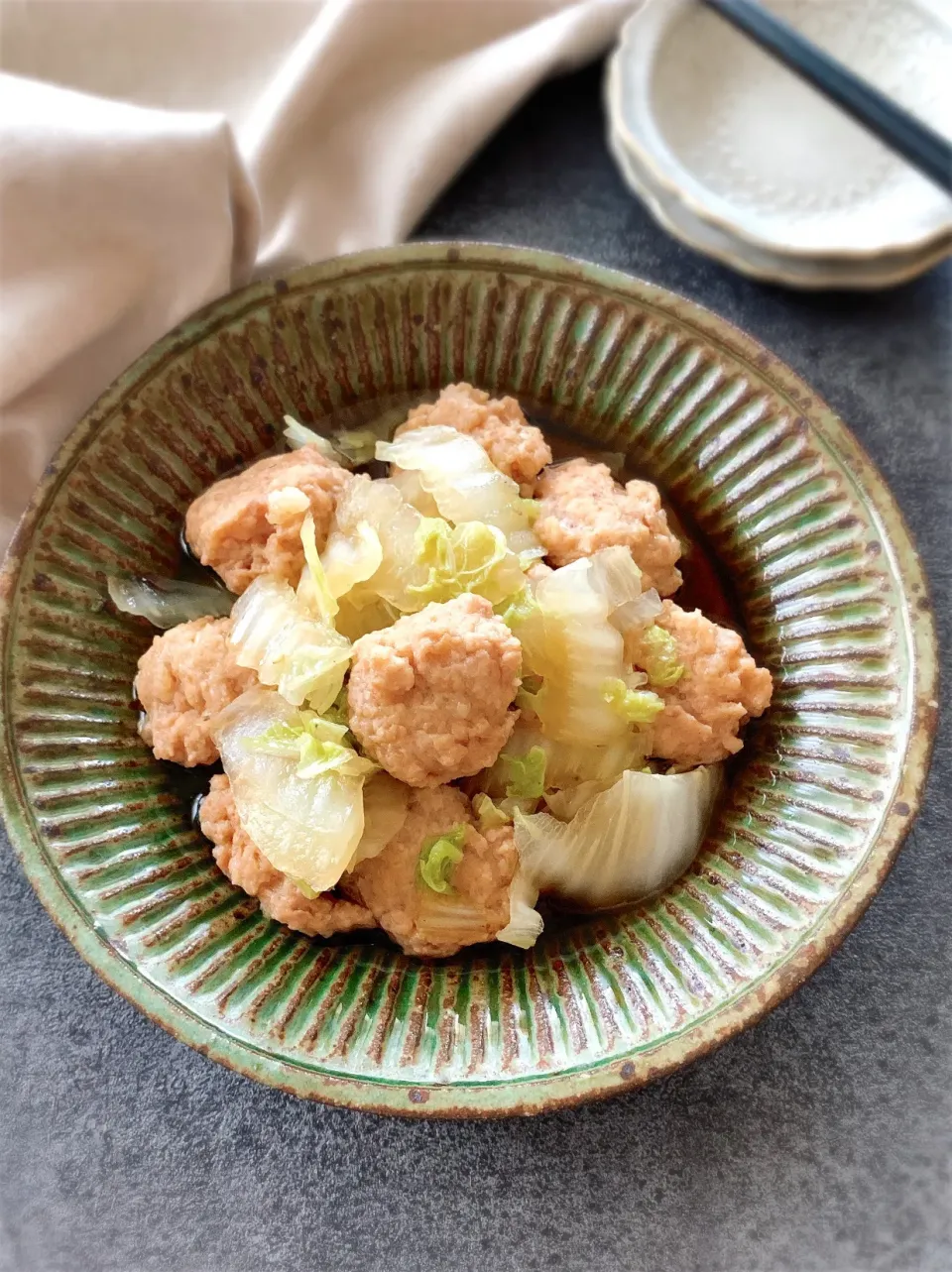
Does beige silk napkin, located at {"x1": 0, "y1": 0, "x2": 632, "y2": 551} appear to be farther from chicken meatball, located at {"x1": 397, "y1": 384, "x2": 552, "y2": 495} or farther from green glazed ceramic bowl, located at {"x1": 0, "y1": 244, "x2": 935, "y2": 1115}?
chicken meatball, located at {"x1": 397, "y1": 384, "x2": 552, "y2": 495}

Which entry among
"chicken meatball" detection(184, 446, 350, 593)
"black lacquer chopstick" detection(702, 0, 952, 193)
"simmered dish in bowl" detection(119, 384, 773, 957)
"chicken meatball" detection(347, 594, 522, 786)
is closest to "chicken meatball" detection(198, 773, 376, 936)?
"simmered dish in bowl" detection(119, 384, 773, 957)

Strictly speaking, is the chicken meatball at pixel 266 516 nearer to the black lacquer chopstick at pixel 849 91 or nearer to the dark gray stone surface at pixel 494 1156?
the dark gray stone surface at pixel 494 1156

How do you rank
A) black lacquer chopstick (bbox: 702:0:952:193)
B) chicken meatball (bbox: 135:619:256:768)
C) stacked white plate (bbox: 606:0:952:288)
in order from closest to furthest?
chicken meatball (bbox: 135:619:256:768) → black lacquer chopstick (bbox: 702:0:952:193) → stacked white plate (bbox: 606:0:952:288)

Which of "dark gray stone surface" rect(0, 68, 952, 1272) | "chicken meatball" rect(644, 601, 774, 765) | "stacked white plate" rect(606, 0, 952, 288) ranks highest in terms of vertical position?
"stacked white plate" rect(606, 0, 952, 288)

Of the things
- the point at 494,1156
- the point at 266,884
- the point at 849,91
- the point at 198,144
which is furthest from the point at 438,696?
the point at 849,91

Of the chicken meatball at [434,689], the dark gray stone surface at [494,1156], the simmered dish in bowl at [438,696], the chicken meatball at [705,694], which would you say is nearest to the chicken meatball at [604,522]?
the simmered dish in bowl at [438,696]

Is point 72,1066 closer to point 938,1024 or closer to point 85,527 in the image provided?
point 85,527
